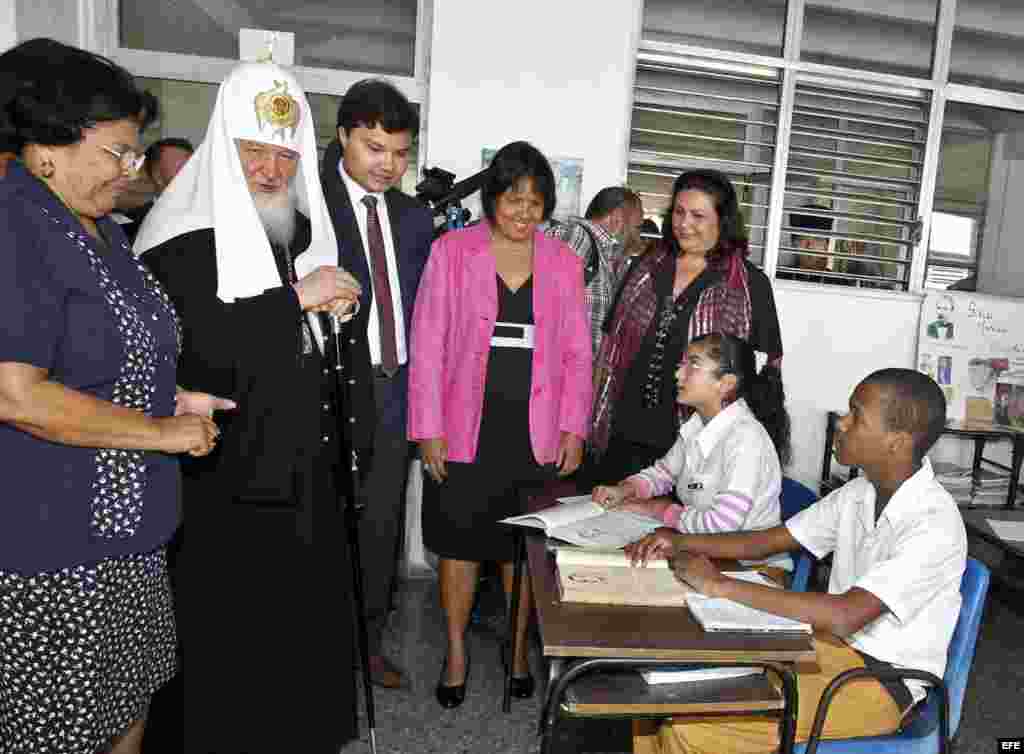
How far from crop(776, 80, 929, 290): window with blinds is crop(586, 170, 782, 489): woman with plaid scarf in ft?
6.03

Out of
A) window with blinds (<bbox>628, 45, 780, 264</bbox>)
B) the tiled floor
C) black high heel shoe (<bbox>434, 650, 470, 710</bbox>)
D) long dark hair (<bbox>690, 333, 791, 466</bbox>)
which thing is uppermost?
window with blinds (<bbox>628, 45, 780, 264</bbox>)

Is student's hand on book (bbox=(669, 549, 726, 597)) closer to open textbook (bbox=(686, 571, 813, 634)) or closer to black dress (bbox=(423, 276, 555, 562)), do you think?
open textbook (bbox=(686, 571, 813, 634))

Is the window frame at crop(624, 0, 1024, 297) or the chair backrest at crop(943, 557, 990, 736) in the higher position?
the window frame at crop(624, 0, 1024, 297)

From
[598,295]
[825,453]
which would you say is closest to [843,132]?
[825,453]

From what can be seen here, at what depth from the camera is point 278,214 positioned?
188 centimetres

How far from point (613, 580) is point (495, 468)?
3.31 ft

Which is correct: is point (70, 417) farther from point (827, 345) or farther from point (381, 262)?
point (827, 345)

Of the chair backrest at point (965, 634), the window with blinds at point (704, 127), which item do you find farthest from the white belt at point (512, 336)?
the window with blinds at point (704, 127)

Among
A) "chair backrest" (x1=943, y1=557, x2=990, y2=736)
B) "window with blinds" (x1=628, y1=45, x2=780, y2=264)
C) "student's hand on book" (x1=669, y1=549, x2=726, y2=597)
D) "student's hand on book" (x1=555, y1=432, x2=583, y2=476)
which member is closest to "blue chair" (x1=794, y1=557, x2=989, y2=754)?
"chair backrest" (x1=943, y1=557, x2=990, y2=736)

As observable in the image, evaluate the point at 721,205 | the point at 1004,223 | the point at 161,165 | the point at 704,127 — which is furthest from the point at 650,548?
the point at 1004,223

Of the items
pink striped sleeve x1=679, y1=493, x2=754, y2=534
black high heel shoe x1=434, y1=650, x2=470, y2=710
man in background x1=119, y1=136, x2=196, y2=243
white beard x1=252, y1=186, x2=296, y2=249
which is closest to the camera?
white beard x1=252, y1=186, x2=296, y2=249

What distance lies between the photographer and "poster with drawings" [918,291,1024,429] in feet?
14.2

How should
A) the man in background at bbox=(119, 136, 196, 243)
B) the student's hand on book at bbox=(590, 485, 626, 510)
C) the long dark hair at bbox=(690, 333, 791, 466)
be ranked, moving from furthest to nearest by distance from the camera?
Answer: the man in background at bbox=(119, 136, 196, 243) → the long dark hair at bbox=(690, 333, 791, 466) → the student's hand on book at bbox=(590, 485, 626, 510)

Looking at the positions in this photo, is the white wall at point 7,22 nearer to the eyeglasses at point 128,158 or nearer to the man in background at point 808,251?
the eyeglasses at point 128,158
